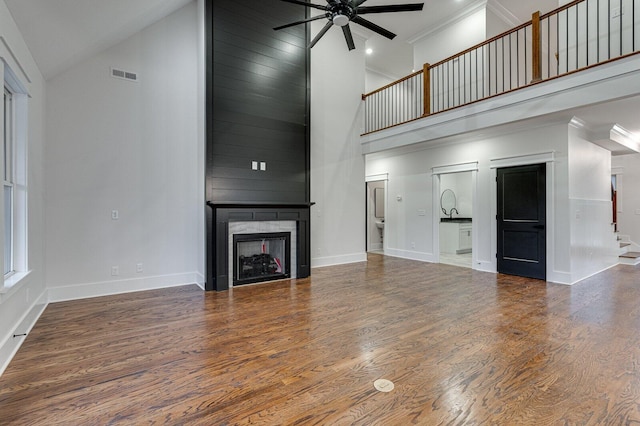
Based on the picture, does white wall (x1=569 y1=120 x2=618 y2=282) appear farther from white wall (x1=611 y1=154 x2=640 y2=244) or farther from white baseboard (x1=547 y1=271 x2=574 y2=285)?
white wall (x1=611 y1=154 x2=640 y2=244)

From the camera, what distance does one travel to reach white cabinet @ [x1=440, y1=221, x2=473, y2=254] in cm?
838

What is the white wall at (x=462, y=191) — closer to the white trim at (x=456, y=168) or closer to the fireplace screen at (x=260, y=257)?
the white trim at (x=456, y=168)

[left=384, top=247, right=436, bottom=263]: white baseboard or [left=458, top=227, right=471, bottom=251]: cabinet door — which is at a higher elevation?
[left=458, top=227, right=471, bottom=251]: cabinet door

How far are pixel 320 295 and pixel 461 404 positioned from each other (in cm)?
270

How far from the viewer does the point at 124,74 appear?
4.63m

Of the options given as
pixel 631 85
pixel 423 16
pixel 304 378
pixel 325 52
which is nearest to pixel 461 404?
pixel 304 378

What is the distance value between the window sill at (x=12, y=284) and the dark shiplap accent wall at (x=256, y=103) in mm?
2294

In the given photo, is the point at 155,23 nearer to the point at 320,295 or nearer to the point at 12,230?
the point at 12,230

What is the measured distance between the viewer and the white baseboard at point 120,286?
4.23 meters

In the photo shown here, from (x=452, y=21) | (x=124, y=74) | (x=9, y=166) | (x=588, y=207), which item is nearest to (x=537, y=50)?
(x=588, y=207)

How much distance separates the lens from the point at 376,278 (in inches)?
221

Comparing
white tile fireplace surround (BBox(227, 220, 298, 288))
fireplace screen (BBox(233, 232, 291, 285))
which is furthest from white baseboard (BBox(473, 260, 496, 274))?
fireplace screen (BBox(233, 232, 291, 285))

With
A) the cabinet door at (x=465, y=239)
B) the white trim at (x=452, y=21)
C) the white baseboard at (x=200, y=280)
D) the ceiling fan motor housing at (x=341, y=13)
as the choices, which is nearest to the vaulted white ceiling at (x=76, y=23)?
the white trim at (x=452, y=21)

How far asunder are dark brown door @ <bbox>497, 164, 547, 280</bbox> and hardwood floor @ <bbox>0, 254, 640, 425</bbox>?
3.54 feet
